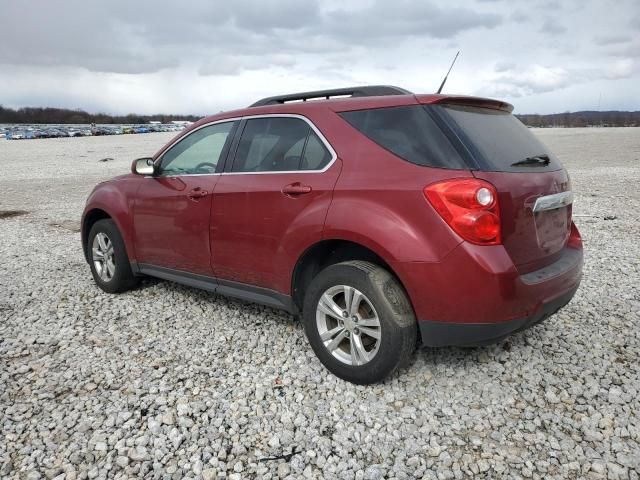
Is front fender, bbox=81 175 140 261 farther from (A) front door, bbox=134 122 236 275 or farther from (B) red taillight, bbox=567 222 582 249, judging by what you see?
(B) red taillight, bbox=567 222 582 249

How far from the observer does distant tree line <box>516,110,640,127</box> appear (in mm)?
94662

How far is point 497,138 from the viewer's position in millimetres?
3102

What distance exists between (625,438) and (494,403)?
0.67 meters

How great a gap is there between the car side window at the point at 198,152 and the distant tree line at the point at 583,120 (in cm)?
9167

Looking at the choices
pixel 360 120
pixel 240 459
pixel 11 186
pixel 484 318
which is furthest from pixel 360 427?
pixel 11 186

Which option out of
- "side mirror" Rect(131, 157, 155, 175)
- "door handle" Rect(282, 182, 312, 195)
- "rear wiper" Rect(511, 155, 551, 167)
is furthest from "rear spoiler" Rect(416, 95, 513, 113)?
"side mirror" Rect(131, 157, 155, 175)

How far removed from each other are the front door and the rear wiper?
215 centimetres

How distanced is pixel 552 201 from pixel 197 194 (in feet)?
8.36

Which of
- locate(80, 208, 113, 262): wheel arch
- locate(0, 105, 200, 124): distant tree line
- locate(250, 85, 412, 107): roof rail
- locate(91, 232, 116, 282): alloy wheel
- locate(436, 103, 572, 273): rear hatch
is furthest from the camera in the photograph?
locate(0, 105, 200, 124): distant tree line

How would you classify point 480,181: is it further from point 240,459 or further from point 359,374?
point 240,459

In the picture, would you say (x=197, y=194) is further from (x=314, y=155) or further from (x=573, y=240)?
(x=573, y=240)

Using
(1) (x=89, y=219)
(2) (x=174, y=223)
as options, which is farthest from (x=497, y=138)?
(1) (x=89, y=219)

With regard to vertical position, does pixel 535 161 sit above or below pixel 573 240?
above

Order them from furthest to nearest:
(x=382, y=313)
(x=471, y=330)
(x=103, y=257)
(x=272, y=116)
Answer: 1. (x=103, y=257)
2. (x=272, y=116)
3. (x=382, y=313)
4. (x=471, y=330)
